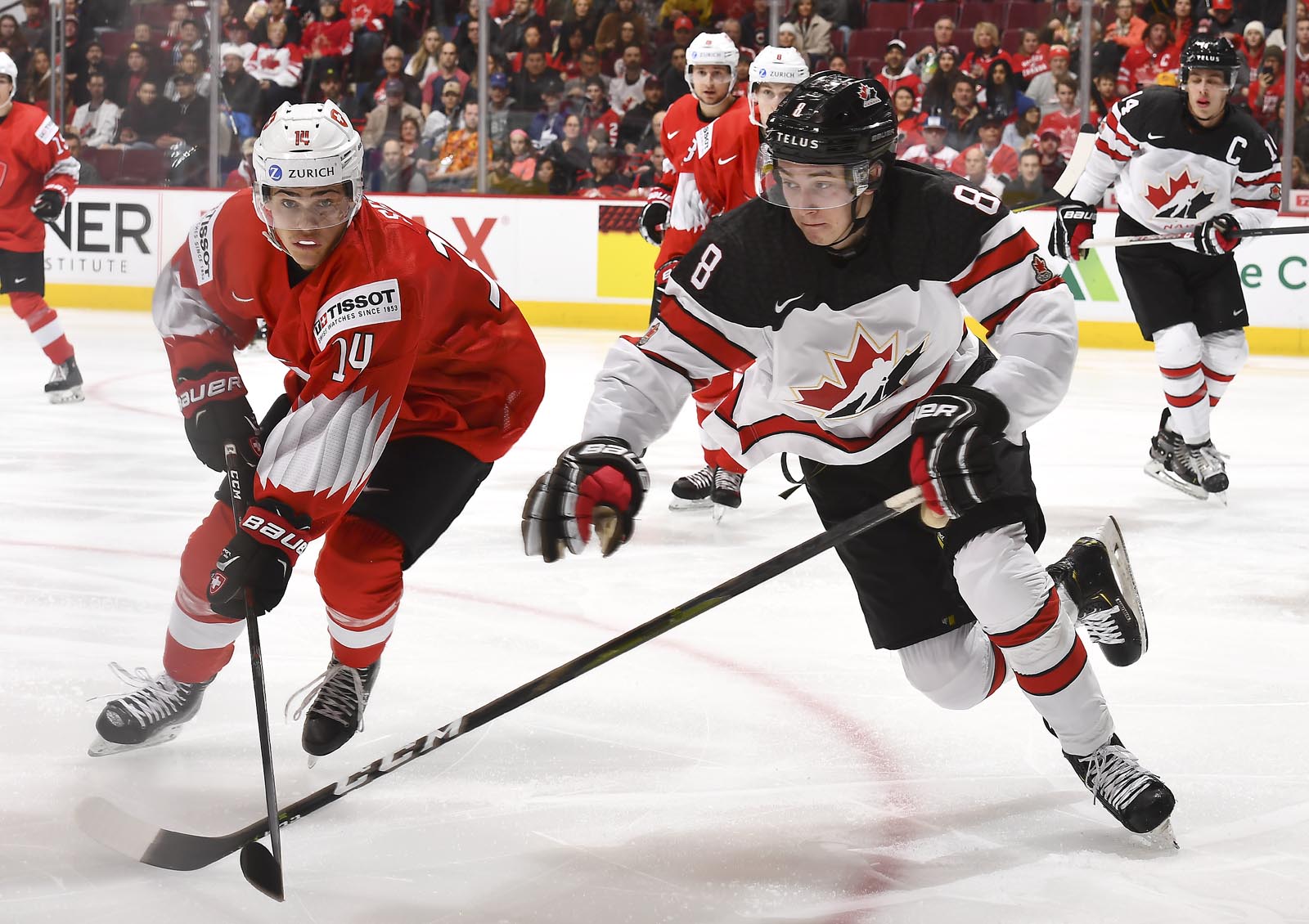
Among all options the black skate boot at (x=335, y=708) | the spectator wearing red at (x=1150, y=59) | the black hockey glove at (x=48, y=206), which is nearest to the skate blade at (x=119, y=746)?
the black skate boot at (x=335, y=708)

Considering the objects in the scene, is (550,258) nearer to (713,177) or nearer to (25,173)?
(25,173)

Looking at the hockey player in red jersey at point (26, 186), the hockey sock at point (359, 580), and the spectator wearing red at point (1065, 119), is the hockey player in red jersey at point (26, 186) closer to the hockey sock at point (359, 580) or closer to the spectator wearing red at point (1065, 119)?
the hockey sock at point (359, 580)

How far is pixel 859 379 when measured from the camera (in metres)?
2.11

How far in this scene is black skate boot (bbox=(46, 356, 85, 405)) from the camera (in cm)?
599

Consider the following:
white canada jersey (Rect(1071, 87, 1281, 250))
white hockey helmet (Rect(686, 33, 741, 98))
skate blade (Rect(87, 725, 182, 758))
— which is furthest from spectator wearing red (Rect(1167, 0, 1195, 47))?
skate blade (Rect(87, 725, 182, 758))

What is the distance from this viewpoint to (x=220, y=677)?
2.78m

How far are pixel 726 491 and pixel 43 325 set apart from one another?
3.30m

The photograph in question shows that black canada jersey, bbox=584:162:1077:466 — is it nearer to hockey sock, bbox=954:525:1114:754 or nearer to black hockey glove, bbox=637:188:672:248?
hockey sock, bbox=954:525:1114:754

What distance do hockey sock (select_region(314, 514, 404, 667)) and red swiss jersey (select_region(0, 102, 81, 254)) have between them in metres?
4.62

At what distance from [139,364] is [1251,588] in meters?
5.27

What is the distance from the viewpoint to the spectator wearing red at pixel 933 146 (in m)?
8.00

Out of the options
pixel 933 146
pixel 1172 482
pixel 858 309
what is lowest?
pixel 1172 482

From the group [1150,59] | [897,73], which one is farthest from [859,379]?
[897,73]

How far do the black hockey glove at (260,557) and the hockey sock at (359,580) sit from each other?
178 mm
